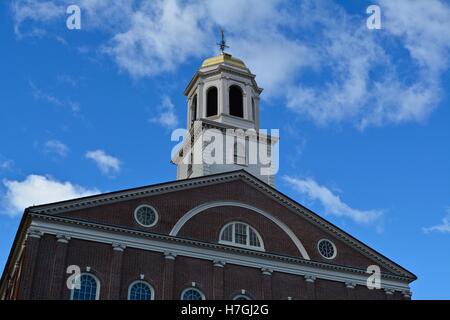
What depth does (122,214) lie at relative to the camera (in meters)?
34.0

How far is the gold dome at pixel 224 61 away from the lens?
48188mm

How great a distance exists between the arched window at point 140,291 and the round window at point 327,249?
1063 cm

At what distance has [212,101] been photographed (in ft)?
154

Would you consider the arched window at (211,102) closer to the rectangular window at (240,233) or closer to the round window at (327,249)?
the rectangular window at (240,233)

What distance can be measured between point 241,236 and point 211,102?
13.3 meters

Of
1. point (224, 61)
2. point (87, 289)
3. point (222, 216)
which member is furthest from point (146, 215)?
point (224, 61)

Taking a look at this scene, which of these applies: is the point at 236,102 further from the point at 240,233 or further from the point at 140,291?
the point at 140,291

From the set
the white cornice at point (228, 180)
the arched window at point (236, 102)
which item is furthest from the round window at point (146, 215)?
the arched window at point (236, 102)

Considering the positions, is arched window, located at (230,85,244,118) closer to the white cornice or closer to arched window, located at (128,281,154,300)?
the white cornice

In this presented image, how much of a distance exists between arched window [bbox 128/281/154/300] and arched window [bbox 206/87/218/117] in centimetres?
1613

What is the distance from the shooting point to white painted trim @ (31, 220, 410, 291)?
32.5 metres

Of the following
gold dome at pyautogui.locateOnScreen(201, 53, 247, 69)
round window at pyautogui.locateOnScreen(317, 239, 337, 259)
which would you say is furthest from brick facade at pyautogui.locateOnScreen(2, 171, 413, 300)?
gold dome at pyautogui.locateOnScreen(201, 53, 247, 69)
